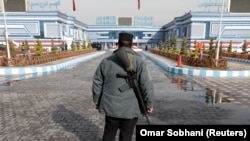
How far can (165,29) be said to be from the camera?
64125mm

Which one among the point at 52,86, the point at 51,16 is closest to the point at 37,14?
the point at 51,16

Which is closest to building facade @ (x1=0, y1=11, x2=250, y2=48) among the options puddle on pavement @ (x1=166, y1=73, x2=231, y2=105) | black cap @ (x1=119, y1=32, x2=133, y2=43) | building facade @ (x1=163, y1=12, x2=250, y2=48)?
building facade @ (x1=163, y1=12, x2=250, y2=48)

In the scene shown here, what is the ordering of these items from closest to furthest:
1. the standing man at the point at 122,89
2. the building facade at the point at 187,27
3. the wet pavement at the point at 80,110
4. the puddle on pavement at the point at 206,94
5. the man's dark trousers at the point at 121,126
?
the standing man at the point at 122,89 < the man's dark trousers at the point at 121,126 < the wet pavement at the point at 80,110 < the puddle on pavement at the point at 206,94 < the building facade at the point at 187,27

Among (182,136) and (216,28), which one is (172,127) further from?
(216,28)

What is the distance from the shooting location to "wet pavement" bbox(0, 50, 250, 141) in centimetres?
396

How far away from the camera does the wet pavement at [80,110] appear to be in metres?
3.96

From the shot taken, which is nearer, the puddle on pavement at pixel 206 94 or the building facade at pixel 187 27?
the puddle on pavement at pixel 206 94

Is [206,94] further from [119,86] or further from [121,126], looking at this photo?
[119,86]

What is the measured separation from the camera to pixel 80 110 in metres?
5.21

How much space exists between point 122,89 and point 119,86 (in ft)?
0.17

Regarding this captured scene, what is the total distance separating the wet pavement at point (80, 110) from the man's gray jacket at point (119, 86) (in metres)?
1.51

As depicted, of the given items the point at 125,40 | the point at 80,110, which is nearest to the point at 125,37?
the point at 125,40

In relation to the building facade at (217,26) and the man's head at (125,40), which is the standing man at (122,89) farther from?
the building facade at (217,26)

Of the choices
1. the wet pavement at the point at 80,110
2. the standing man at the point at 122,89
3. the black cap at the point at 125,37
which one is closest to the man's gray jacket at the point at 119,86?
the standing man at the point at 122,89
